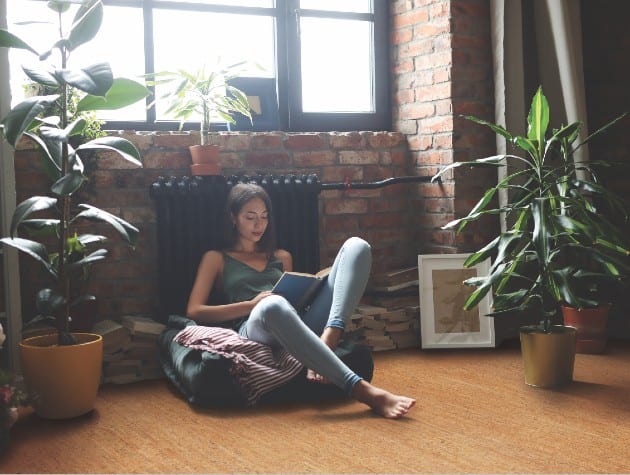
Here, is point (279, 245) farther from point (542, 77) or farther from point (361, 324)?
point (542, 77)

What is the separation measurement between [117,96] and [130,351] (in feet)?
3.44

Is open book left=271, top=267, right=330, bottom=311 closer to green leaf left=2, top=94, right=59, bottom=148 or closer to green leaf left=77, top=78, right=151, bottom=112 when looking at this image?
green leaf left=77, top=78, right=151, bottom=112

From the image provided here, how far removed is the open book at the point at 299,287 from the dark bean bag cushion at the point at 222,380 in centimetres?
22

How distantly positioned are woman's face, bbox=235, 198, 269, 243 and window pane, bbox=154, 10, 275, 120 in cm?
70

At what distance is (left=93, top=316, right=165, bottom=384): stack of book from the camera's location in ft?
9.79

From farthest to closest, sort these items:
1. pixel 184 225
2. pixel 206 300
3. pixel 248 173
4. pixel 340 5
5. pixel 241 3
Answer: pixel 340 5
pixel 241 3
pixel 248 173
pixel 184 225
pixel 206 300

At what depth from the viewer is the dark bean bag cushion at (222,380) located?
2.62 meters

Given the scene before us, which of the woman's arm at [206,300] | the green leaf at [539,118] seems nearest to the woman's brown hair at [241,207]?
the woman's arm at [206,300]

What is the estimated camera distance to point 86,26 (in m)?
2.48

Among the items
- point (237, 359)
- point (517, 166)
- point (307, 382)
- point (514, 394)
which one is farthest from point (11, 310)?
point (517, 166)

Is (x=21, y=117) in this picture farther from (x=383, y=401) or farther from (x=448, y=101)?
(x=448, y=101)

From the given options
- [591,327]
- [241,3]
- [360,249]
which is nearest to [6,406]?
[360,249]

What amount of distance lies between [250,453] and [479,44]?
2325 millimetres

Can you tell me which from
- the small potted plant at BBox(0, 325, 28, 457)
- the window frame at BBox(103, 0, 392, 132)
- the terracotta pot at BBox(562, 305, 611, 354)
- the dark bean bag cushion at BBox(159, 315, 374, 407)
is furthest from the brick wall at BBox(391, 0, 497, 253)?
the small potted plant at BBox(0, 325, 28, 457)
